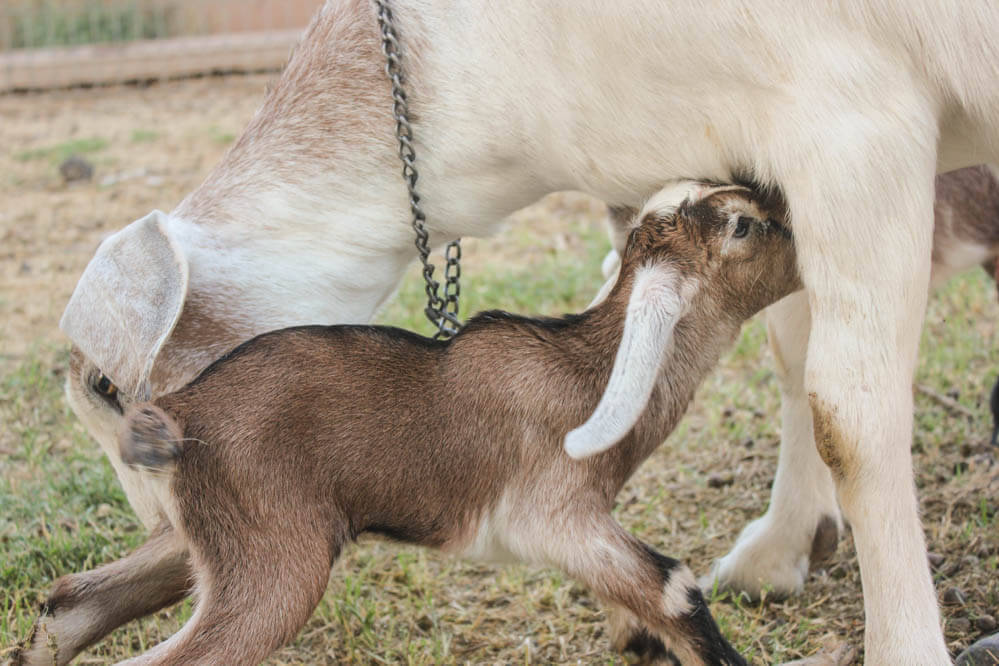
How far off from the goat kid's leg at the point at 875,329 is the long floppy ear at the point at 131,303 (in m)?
1.35

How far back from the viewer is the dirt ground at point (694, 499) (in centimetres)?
321

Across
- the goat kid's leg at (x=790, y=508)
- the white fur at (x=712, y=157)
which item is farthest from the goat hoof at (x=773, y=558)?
the white fur at (x=712, y=157)

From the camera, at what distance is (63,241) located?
245 inches

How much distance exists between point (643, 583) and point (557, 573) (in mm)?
920

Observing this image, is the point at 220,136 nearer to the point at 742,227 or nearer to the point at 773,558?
the point at 773,558

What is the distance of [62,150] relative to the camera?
763cm

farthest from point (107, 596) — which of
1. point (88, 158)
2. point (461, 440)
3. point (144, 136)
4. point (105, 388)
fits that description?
point (144, 136)

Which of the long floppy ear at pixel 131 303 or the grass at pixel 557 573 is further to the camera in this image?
the grass at pixel 557 573

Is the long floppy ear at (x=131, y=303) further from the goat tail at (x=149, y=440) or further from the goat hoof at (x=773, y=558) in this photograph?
the goat hoof at (x=773, y=558)

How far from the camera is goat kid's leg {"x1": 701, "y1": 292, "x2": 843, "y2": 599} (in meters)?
3.40

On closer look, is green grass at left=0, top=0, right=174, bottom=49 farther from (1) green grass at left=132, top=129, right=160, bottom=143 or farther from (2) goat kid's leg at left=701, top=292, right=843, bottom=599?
(2) goat kid's leg at left=701, top=292, right=843, bottom=599

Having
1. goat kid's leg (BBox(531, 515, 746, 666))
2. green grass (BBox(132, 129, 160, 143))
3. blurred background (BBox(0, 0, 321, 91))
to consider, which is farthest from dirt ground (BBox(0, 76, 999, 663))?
blurred background (BBox(0, 0, 321, 91))

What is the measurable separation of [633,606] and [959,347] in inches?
98.7

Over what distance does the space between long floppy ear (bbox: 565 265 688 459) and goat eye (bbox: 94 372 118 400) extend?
45.7 inches
